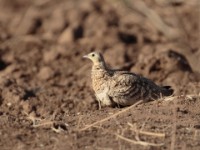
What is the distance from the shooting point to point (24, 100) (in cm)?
1012

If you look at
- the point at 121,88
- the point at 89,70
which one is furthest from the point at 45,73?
the point at 121,88

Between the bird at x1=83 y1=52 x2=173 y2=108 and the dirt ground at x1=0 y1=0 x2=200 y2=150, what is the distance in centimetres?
17

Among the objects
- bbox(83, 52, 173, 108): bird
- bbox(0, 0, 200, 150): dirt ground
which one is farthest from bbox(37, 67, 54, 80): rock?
bbox(83, 52, 173, 108): bird

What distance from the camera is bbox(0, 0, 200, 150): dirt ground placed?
7250 millimetres

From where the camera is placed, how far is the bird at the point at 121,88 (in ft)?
30.0

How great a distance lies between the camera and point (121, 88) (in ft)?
30.1

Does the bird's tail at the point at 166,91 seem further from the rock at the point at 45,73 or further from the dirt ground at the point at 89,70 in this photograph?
the rock at the point at 45,73

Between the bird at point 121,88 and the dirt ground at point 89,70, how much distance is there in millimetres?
166

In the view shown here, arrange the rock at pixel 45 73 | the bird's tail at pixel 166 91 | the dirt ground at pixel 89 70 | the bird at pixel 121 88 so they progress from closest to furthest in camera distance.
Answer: the dirt ground at pixel 89 70 < the bird at pixel 121 88 < the bird's tail at pixel 166 91 < the rock at pixel 45 73

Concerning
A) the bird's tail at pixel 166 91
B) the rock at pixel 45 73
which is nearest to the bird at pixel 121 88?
the bird's tail at pixel 166 91

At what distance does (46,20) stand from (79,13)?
87 centimetres

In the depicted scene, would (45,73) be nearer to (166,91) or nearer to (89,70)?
(89,70)

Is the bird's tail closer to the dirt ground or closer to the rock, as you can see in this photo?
the dirt ground

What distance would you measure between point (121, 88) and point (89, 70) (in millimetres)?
→ 4102
